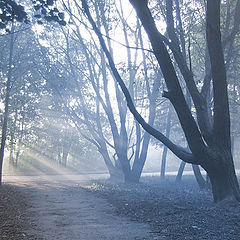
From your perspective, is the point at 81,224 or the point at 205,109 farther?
the point at 205,109

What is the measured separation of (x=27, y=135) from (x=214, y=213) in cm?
3309

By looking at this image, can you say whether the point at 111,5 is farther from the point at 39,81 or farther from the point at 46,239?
the point at 46,239

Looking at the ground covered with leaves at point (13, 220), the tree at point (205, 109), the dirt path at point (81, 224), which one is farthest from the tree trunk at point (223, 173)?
the ground covered with leaves at point (13, 220)

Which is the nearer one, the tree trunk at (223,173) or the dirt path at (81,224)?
the dirt path at (81,224)

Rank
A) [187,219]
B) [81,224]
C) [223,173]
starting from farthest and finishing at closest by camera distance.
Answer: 1. [223,173]
2. [187,219]
3. [81,224]

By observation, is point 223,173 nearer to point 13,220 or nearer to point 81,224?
point 81,224

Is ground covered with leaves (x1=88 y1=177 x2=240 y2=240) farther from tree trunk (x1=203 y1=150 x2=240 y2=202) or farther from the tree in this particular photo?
the tree

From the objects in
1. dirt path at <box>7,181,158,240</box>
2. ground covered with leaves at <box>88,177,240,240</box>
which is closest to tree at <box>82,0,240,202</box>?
ground covered with leaves at <box>88,177,240,240</box>

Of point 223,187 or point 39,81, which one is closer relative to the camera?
point 223,187

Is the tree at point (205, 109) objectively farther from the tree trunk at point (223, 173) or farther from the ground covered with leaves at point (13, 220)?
the ground covered with leaves at point (13, 220)

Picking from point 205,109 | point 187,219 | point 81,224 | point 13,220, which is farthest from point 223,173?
point 13,220

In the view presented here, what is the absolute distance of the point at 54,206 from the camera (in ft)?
33.1

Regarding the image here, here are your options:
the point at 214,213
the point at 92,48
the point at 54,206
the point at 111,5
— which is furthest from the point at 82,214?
the point at 92,48

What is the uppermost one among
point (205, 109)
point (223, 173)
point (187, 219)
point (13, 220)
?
point (205, 109)
